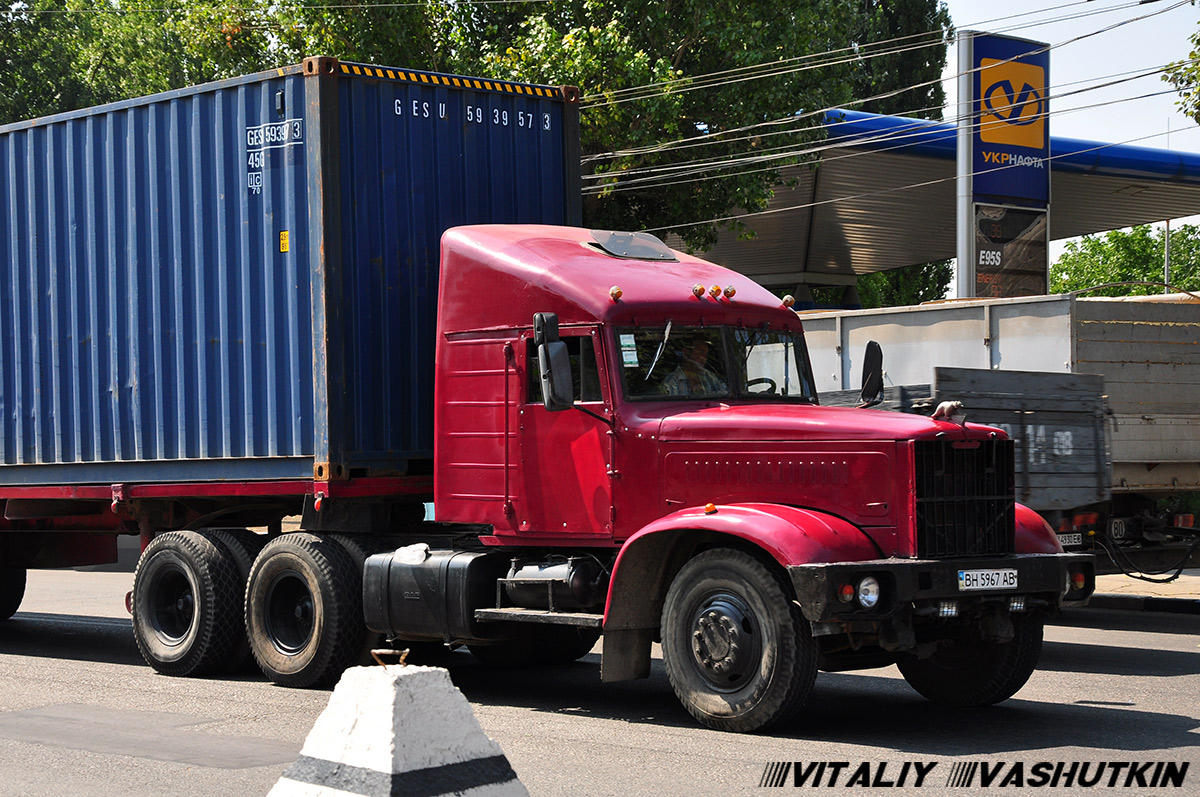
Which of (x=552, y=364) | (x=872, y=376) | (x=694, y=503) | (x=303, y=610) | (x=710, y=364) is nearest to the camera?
(x=694, y=503)

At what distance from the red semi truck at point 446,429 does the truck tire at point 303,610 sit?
3 cm

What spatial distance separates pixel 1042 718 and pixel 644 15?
16.4 m

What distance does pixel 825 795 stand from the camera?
7.05m

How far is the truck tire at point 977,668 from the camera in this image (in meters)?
9.23

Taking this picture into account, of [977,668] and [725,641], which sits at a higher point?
[725,641]

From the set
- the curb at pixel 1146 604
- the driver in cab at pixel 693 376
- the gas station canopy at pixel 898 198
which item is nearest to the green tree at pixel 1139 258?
the gas station canopy at pixel 898 198

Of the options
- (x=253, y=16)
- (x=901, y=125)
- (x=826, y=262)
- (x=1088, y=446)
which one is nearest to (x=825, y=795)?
(x=1088, y=446)

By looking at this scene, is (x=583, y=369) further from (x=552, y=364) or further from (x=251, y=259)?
(x=251, y=259)

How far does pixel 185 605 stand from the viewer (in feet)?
39.0

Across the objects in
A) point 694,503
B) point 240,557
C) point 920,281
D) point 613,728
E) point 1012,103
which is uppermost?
point 1012,103

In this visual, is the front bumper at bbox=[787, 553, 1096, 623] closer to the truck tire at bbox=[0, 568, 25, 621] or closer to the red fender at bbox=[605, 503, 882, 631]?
the red fender at bbox=[605, 503, 882, 631]

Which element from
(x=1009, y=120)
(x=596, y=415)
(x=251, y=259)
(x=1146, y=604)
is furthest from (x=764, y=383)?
(x=1009, y=120)

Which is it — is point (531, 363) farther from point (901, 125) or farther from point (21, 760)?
point (901, 125)

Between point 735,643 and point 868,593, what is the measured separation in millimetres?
800
